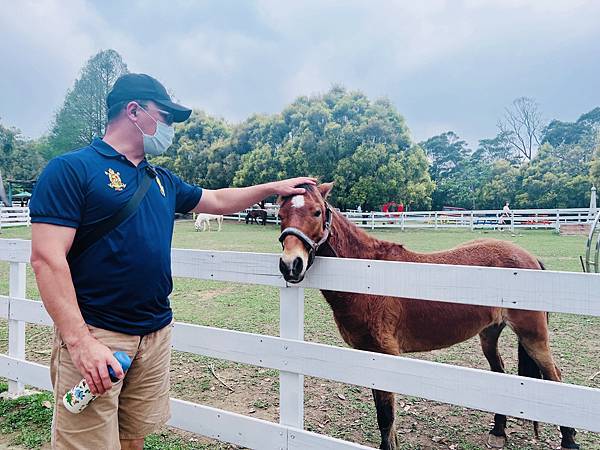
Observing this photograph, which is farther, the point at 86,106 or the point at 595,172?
the point at 86,106

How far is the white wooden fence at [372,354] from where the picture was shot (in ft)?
6.12

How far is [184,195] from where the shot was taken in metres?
2.40

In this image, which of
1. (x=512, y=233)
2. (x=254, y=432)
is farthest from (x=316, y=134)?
(x=254, y=432)

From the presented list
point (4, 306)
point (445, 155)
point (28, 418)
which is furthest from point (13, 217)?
point (445, 155)

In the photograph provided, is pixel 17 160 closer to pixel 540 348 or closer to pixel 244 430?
pixel 244 430

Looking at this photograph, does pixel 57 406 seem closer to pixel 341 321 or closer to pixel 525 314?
pixel 341 321

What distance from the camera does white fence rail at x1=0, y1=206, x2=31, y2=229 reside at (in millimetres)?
26125

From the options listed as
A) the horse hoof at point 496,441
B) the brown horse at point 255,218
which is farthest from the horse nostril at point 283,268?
the brown horse at point 255,218

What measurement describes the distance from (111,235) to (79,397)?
0.63 m

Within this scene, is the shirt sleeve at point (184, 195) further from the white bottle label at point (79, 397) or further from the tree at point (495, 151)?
the tree at point (495, 151)

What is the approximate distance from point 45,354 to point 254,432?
3538 mm

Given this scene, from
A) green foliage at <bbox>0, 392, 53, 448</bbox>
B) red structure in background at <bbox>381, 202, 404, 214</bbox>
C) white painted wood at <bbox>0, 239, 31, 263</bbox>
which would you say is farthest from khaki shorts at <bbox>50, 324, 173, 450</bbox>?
red structure in background at <bbox>381, 202, 404, 214</bbox>

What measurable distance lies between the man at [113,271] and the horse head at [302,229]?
643 mm

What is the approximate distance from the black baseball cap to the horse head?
35.1 inches
